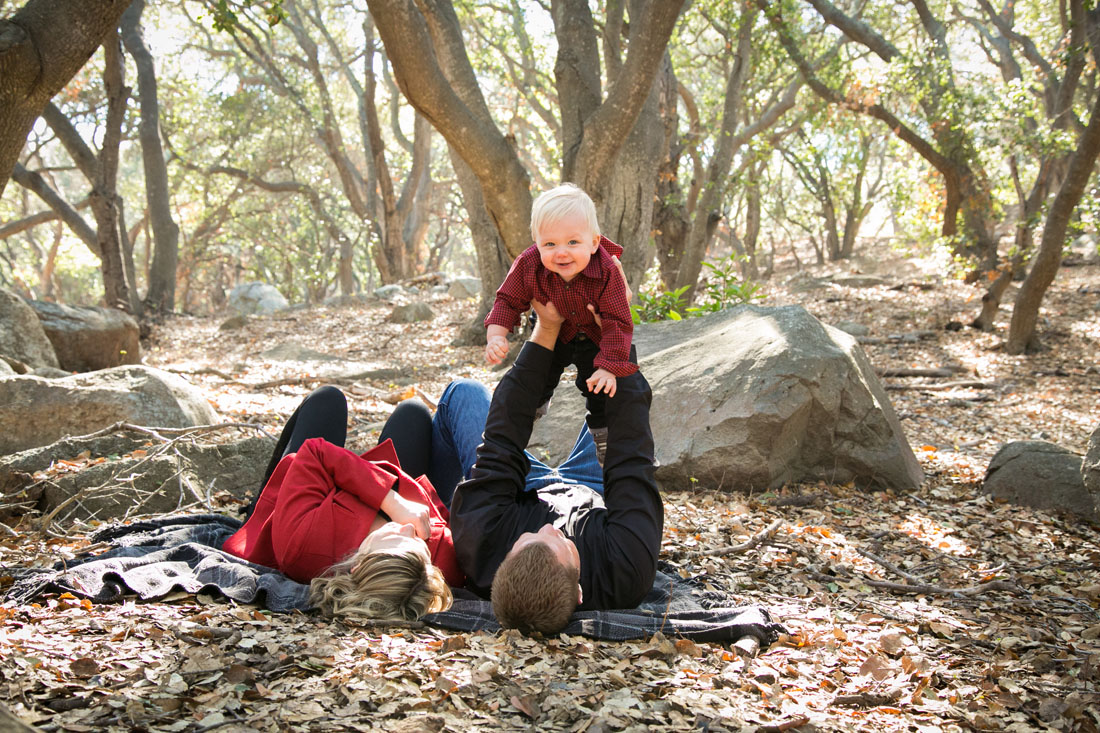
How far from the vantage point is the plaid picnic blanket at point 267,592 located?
2.74 m

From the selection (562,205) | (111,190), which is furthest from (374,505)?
(111,190)

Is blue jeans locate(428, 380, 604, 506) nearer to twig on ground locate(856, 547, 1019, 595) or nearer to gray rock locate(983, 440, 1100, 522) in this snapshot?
twig on ground locate(856, 547, 1019, 595)

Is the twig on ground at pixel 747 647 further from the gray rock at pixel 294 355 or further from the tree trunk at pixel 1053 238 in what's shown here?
the gray rock at pixel 294 355

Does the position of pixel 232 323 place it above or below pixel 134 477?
above

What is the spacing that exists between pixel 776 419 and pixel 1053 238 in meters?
5.62

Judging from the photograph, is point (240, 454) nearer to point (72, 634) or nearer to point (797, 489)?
point (72, 634)

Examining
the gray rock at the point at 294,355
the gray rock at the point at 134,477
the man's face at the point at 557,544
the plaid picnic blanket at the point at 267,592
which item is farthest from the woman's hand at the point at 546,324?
the gray rock at the point at 294,355

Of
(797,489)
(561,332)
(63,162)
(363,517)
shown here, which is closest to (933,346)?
(797,489)

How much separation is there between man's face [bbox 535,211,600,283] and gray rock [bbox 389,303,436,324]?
1038 cm

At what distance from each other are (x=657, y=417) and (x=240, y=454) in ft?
8.85

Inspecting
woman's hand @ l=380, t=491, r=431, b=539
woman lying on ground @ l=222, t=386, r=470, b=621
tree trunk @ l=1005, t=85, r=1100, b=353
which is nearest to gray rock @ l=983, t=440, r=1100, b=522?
woman lying on ground @ l=222, t=386, r=470, b=621

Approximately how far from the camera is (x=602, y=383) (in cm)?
302

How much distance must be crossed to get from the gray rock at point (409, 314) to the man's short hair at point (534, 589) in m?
10.9

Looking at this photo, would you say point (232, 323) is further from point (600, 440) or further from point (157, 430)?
point (600, 440)
